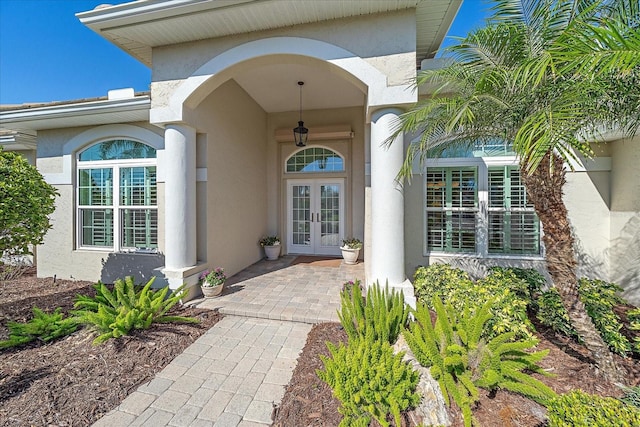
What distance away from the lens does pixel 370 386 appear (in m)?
2.10

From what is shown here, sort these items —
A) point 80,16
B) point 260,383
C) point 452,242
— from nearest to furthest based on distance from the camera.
Result: point 260,383 < point 80,16 < point 452,242

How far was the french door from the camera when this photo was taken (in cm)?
840

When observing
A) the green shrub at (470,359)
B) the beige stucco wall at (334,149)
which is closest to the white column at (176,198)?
the beige stucco wall at (334,149)

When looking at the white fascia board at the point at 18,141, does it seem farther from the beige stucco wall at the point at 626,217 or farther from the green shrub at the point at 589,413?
the beige stucco wall at the point at 626,217

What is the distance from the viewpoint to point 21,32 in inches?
261

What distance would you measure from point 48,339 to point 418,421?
A: 188 inches

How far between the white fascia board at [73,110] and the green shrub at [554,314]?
25.2 feet

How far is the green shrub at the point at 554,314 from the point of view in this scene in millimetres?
3385

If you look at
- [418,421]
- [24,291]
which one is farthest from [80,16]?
[418,421]

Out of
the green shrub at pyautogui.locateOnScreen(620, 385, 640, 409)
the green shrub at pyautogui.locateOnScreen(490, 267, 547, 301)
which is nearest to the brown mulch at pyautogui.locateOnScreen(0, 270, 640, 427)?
the green shrub at pyautogui.locateOnScreen(620, 385, 640, 409)

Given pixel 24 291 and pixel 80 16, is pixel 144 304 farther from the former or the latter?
pixel 80 16

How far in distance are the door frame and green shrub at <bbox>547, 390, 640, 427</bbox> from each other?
6.52 m

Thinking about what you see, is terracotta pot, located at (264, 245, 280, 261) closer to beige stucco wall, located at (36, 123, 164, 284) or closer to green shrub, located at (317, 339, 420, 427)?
beige stucco wall, located at (36, 123, 164, 284)

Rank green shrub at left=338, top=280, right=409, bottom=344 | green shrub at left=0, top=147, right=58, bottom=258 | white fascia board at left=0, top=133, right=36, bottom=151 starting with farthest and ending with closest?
white fascia board at left=0, top=133, right=36, bottom=151
green shrub at left=0, top=147, right=58, bottom=258
green shrub at left=338, top=280, right=409, bottom=344
